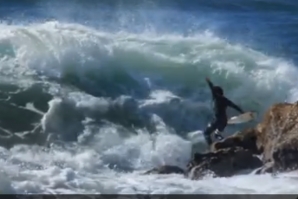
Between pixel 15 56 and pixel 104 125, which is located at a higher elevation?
pixel 15 56

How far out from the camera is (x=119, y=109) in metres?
16.7

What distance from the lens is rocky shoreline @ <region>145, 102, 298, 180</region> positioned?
12.9 m

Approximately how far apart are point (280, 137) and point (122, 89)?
5365mm

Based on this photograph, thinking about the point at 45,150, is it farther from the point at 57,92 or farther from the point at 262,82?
the point at 262,82

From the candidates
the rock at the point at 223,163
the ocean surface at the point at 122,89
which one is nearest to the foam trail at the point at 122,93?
the ocean surface at the point at 122,89

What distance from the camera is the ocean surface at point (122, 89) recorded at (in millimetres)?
12641

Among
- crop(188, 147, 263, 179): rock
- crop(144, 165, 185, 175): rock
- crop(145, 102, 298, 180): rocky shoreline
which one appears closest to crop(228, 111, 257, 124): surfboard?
crop(145, 102, 298, 180): rocky shoreline

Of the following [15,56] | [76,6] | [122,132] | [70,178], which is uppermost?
[76,6]

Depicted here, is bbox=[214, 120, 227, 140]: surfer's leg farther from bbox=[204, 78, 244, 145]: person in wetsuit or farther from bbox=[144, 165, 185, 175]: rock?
bbox=[144, 165, 185, 175]: rock

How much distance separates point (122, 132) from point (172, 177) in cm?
302

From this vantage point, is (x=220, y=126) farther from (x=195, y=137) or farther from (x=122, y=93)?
(x=122, y=93)

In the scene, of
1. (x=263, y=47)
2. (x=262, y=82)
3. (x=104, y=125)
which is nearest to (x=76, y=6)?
(x=263, y=47)

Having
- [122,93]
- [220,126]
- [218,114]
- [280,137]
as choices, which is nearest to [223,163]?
[280,137]

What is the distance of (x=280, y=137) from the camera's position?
13.3 m
